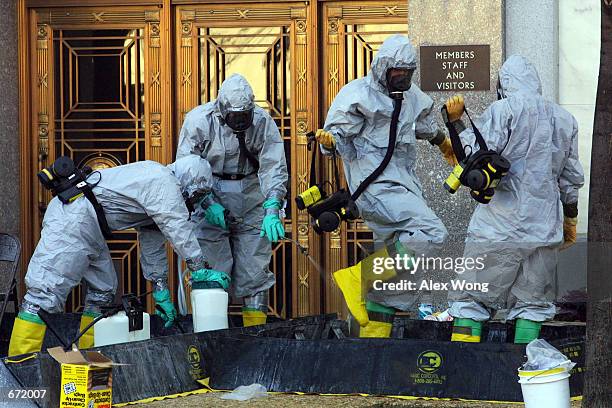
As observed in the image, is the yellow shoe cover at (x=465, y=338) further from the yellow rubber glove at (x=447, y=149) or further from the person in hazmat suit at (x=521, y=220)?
the yellow rubber glove at (x=447, y=149)

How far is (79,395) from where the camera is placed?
698cm

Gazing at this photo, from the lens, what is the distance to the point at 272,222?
8.89 m

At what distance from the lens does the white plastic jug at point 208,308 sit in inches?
335

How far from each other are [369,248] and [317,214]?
206cm

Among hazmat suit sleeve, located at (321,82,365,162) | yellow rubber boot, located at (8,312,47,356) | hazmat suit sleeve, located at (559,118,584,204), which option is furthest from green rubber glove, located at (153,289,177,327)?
hazmat suit sleeve, located at (559,118,584,204)

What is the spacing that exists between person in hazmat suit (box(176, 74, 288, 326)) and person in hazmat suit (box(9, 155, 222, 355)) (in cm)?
66

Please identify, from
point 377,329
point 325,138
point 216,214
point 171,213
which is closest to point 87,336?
point 171,213

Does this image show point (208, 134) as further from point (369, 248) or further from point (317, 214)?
point (369, 248)

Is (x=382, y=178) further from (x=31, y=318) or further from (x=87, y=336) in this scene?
(x=31, y=318)

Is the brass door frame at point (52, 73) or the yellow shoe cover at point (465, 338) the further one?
the brass door frame at point (52, 73)

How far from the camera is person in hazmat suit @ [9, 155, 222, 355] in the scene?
8.10 meters

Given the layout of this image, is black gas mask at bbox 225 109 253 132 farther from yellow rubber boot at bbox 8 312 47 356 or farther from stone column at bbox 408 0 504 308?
yellow rubber boot at bbox 8 312 47 356

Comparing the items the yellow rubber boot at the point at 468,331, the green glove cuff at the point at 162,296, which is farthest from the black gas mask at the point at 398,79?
the green glove cuff at the point at 162,296

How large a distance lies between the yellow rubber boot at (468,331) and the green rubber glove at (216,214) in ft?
5.61
